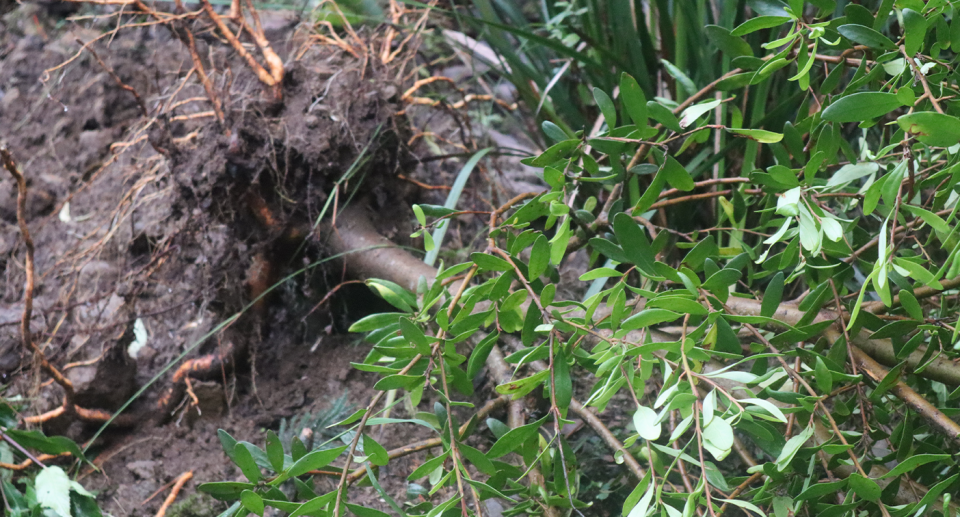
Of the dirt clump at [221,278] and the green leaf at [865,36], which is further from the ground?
the green leaf at [865,36]

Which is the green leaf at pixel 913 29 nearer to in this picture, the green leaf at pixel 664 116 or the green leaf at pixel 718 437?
the green leaf at pixel 664 116

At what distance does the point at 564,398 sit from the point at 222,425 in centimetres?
87

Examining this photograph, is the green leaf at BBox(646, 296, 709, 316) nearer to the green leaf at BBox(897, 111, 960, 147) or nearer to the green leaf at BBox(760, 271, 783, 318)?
the green leaf at BBox(760, 271, 783, 318)

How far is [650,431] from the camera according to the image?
485 millimetres

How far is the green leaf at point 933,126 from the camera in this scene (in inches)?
18.0

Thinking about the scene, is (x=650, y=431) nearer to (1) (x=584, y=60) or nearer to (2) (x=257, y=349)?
(1) (x=584, y=60)

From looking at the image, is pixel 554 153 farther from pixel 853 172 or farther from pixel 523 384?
pixel 853 172

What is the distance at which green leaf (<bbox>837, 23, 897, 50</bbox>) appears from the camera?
Answer: 0.58 m

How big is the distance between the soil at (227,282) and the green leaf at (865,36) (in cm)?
79

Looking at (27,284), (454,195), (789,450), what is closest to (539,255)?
(789,450)

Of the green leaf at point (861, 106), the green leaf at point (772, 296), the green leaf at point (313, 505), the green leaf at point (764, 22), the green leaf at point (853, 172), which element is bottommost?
the green leaf at point (313, 505)

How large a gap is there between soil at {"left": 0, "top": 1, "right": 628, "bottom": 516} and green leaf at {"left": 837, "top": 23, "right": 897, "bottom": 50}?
785 millimetres

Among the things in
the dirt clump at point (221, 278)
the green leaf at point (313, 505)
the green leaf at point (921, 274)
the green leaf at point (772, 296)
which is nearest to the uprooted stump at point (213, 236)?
the dirt clump at point (221, 278)

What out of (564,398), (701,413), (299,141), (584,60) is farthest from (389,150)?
(701,413)
